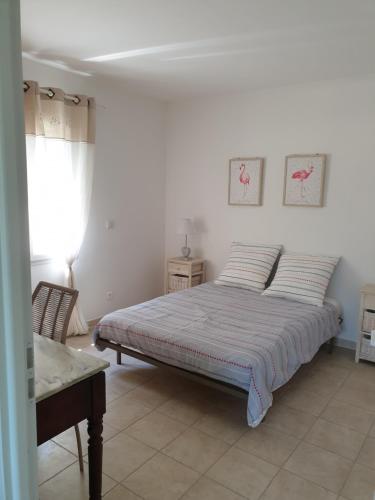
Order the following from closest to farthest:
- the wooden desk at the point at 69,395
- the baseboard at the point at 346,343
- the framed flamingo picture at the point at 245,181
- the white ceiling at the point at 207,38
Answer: the wooden desk at the point at 69,395 → the white ceiling at the point at 207,38 → the baseboard at the point at 346,343 → the framed flamingo picture at the point at 245,181

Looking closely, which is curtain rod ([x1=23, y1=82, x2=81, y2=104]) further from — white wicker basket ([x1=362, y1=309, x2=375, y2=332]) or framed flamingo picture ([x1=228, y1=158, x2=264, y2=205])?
white wicker basket ([x1=362, y1=309, x2=375, y2=332])

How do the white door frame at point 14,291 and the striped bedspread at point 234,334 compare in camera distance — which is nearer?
the white door frame at point 14,291

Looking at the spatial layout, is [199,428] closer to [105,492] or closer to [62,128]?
[105,492]

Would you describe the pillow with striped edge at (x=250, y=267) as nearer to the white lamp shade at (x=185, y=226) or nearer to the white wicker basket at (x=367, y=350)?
the white lamp shade at (x=185, y=226)

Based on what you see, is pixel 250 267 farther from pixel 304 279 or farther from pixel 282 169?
pixel 282 169

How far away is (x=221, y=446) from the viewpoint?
7.51 feet

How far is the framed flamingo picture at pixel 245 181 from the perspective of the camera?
13.6 ft

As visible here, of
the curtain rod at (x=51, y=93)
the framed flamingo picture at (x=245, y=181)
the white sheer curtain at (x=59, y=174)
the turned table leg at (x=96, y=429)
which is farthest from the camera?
the framed flamingo picture at (x=245, y=181)

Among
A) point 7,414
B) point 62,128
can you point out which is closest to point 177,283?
point 62,128

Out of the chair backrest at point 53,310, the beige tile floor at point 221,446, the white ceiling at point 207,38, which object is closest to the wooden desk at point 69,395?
the chair backrest at point 53,310

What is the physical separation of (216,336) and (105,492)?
1.19 meters

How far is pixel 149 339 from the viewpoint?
9.18 ft

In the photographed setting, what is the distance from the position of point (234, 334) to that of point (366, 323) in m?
1.35

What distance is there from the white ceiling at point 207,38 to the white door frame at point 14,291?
175 centimetres
